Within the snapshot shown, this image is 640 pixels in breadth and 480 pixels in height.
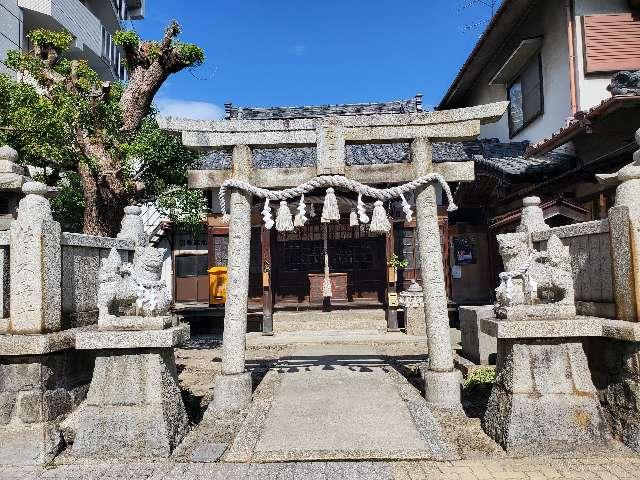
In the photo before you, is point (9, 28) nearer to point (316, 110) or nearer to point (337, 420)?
point (316, 110)

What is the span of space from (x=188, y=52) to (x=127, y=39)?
1.26 meters

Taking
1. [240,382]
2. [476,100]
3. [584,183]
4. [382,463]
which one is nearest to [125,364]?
[240,382]

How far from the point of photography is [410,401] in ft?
20.8

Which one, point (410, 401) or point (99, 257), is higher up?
point (99, 257)

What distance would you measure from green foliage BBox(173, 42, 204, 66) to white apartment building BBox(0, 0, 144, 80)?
420 inches

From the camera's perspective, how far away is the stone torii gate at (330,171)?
6.48m

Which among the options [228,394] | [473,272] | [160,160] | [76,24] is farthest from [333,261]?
[76,24]

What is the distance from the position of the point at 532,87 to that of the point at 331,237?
27.8 feet

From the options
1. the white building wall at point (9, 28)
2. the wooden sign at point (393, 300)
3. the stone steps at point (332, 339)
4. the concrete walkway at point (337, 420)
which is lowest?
the stone steps at point (332, 339)

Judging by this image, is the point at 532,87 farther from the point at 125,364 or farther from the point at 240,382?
the point at 125,364

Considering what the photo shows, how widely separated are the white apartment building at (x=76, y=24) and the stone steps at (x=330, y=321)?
13.6 m

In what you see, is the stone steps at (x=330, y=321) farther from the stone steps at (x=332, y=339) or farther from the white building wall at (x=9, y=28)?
the white building wall at (x=9, y=28)

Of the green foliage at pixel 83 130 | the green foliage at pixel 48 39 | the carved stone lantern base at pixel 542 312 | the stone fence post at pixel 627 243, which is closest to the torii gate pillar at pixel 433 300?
the carved stone lantern base at pixel 542 312

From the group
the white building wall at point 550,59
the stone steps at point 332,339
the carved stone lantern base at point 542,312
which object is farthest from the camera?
the stone steps at point 332,339
